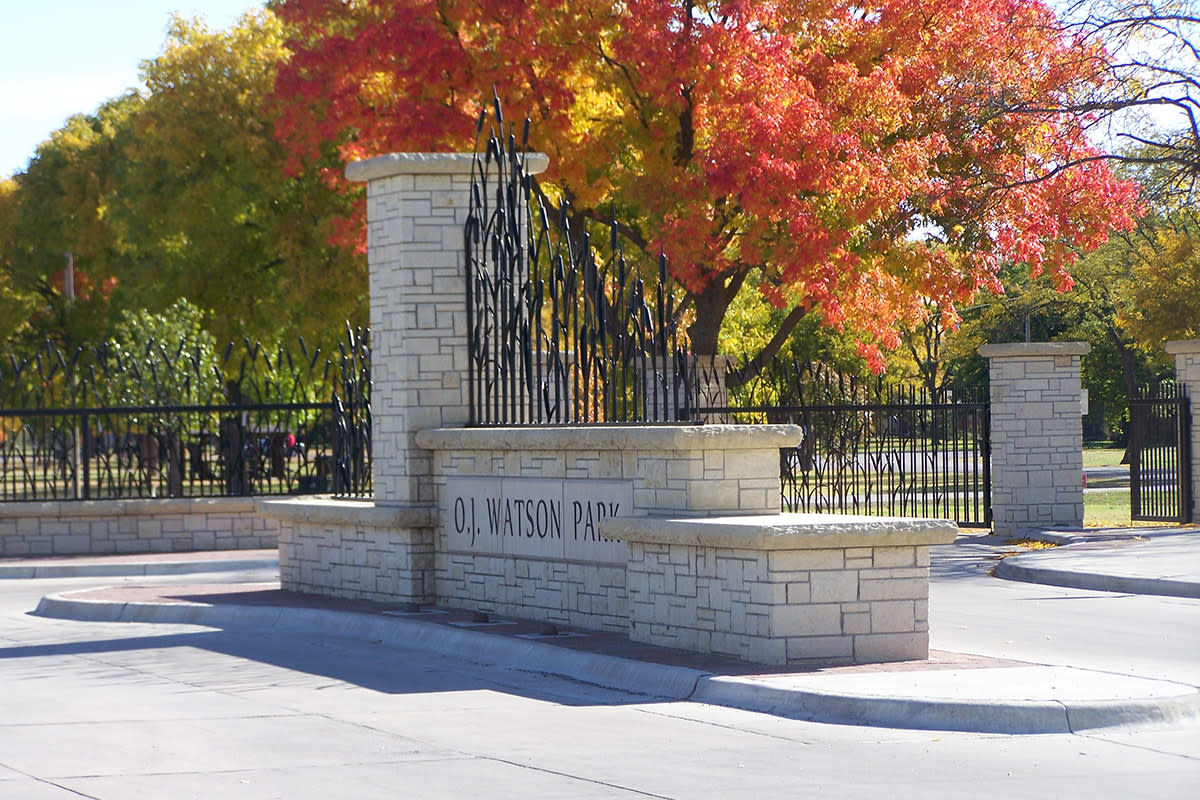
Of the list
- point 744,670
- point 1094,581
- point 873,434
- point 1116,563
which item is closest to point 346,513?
point 744,670

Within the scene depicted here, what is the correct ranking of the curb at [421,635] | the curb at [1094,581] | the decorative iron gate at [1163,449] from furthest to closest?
the decorative iron gate at [1163,449] → the curb at [1094,581] → the curb at [421,635]

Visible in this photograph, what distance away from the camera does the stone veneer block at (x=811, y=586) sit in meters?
10.0

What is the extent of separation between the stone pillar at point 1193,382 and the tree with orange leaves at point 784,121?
123 inches

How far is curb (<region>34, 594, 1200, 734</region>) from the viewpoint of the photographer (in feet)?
27.7

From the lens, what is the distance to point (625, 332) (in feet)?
39.4

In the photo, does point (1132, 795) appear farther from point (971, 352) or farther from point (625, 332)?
point (971, 352)

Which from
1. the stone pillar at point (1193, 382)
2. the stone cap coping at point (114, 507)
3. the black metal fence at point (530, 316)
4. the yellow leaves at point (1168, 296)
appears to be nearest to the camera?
the black metal fence at point (530, 316)

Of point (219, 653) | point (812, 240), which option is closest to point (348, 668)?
point (219, 653)

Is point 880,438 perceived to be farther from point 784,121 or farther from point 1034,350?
point 784,121

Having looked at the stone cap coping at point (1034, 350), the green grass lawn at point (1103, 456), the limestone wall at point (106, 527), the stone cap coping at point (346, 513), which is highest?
the stone cap coping at point (1034, 350)

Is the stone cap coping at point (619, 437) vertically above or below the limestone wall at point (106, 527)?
above

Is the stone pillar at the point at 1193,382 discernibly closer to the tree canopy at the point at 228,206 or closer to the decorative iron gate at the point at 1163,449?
the decorative iron gate at the point at 1163,449

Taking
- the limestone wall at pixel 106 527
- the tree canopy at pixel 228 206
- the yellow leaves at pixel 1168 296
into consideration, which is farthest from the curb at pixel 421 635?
the yellow leaves at pixel 1168 296

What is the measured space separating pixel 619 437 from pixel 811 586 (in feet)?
6.84
